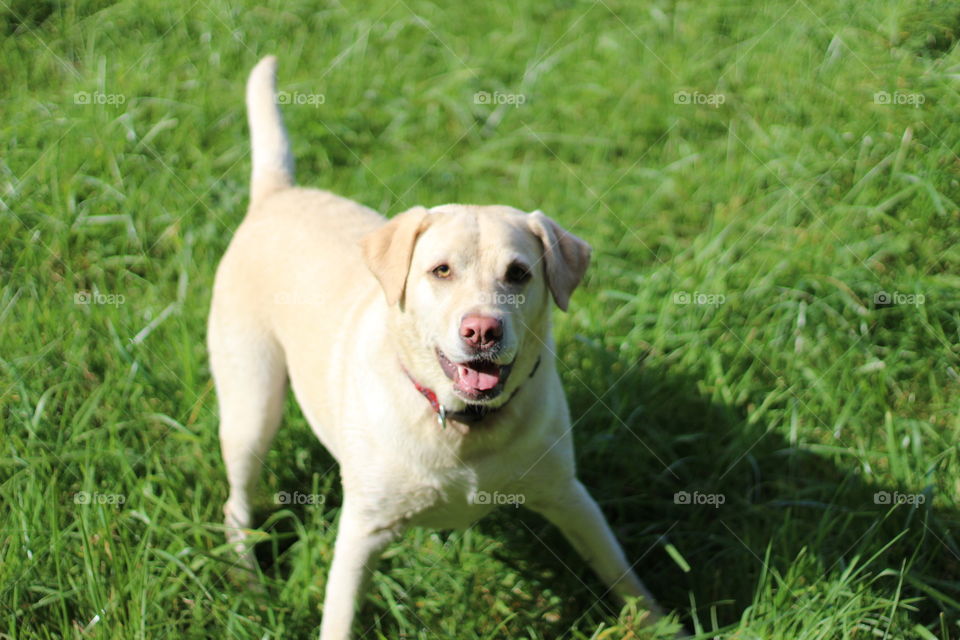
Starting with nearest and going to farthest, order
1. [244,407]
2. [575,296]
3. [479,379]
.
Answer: [479,379] < [244,407] < [575,296]

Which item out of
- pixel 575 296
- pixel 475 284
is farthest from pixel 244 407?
pixel 575 296

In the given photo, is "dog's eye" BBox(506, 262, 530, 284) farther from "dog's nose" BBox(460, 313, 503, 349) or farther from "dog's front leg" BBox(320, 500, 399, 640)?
"dog's front leg" BBox(320, 500, 399, 640)

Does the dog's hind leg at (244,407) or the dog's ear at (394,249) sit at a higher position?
the dog's ear at (394,249)

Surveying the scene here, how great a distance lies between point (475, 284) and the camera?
305cm

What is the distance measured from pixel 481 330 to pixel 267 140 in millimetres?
1780

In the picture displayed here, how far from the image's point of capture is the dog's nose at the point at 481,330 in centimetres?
286

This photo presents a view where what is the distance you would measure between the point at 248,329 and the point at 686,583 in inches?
79.2

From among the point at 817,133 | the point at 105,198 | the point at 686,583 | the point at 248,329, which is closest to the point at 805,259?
the point at 817,133

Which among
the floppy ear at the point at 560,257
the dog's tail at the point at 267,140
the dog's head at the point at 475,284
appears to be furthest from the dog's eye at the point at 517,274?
the dog's tail at the point at 267,140

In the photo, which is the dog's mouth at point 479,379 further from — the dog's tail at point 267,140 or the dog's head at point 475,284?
the dog's tail at point 267,140

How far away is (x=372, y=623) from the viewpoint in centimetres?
354

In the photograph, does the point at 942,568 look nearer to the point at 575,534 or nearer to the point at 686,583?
the point at 686,583

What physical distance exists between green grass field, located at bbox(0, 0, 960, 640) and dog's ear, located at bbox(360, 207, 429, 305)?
118 cm

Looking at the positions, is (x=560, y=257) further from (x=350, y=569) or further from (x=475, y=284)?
Result: (x=350, y=569)
